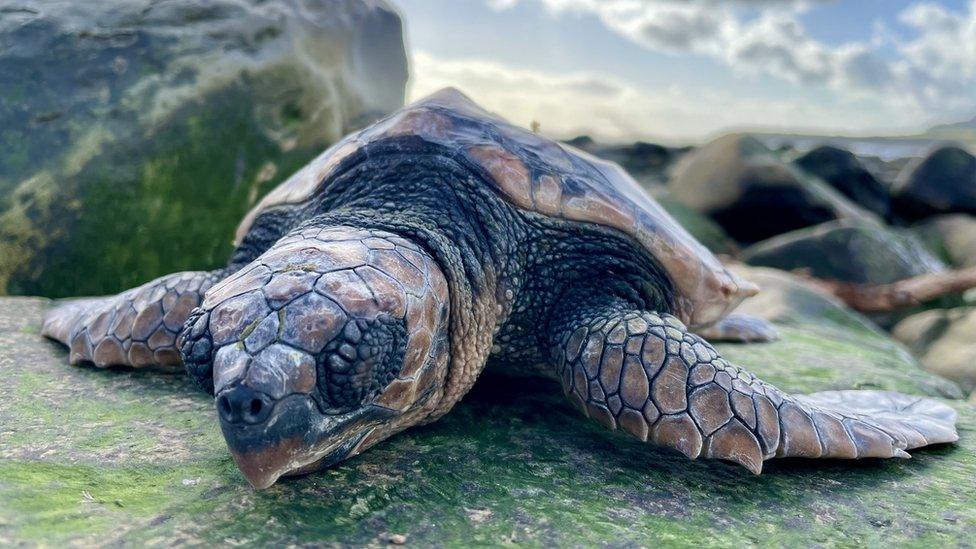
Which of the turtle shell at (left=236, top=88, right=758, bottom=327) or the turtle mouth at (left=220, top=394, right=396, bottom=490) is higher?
the turtle shell at (left=236, top=88, right=758, bottom=327)

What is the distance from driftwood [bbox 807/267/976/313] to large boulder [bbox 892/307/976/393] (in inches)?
23.0

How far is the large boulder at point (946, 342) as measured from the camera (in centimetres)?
583

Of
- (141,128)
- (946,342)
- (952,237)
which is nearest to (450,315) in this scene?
(141,128)

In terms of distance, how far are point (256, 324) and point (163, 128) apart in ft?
14.5

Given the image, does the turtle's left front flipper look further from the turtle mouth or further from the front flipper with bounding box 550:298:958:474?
the front flipper with bounding box 550:298:958:474

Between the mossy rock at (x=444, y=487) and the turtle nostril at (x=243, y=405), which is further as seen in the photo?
the mossy rock at (x=444, y=487)

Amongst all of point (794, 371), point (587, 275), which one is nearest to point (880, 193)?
point (794, 371)

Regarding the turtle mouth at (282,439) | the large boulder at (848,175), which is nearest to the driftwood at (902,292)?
the large boulder at (848,175)

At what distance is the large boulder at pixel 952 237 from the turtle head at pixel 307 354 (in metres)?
12.6

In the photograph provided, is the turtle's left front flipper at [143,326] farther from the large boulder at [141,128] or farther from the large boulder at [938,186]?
the large boulder at [938,186]

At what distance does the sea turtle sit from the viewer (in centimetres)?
190

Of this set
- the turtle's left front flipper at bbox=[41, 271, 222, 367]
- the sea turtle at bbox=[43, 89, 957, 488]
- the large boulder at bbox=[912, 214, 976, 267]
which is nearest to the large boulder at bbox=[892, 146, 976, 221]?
the large boulder at bbox=[912, 214, 976, 267]

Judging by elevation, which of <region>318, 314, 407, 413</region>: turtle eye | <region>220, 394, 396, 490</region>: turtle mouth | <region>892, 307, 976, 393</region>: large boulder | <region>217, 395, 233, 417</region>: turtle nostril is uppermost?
<region>318, 314, 407, 413</region>: turtle eye

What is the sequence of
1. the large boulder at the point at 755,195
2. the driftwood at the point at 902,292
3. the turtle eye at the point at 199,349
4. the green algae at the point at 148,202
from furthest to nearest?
the large boulder at the point at 755,195 → the driftwood at the point at 902,292 → the green algae at the point at 148,202 → the turtle eye at the point at 199,349
